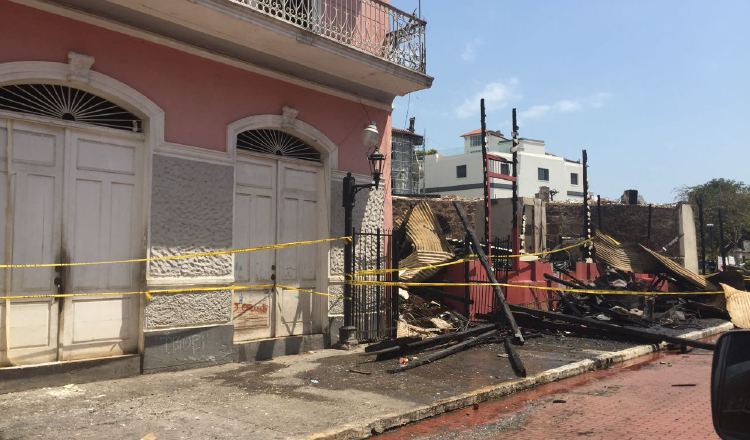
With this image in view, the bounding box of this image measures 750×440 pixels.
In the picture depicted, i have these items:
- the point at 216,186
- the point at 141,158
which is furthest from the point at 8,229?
the point at 216,186

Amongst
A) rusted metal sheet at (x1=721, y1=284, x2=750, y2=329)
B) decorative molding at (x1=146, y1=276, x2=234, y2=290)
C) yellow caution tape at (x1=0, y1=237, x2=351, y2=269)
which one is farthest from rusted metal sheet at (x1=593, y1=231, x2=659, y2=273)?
decorative molding at (x1=146, y1=276, x2=234, y2=290)

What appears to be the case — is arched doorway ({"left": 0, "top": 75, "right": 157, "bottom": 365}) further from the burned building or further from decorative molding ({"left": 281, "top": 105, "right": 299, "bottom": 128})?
the burned building

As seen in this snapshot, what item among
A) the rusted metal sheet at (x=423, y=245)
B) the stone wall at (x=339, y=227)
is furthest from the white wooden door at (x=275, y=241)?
the rusted metal sheet at (x=423, y=245)

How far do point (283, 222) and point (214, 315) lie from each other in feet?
6.19

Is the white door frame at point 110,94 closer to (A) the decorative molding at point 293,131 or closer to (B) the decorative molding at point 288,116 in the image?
(A) the decorative molding at point 293,131

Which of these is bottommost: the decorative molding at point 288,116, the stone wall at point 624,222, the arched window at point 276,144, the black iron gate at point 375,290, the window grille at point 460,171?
the black iron gate at point 375,290

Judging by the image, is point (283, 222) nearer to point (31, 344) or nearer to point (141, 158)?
point (141, 158)

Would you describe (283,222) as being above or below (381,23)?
below

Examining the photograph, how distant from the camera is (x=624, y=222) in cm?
2291

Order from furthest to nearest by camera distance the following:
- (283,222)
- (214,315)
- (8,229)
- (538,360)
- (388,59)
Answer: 1. (388,59)
2. (283,222)
3. (538,360)
4. (214,315)
5. (8,229)

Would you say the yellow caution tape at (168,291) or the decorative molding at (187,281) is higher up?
the decorative molding at (187,281)

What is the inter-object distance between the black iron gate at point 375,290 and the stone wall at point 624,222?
12950mm

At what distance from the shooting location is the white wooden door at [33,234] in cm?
629

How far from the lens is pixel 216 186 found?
7945 mm
